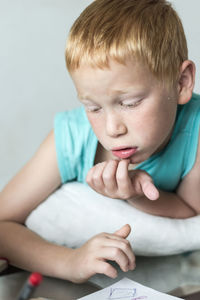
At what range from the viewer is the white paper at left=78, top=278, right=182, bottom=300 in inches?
28.2

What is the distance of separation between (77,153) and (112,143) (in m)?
0.22

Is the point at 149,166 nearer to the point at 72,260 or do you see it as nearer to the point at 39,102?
the point at 72,260

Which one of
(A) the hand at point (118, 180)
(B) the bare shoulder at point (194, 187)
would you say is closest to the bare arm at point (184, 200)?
(B) the bare shoulder at point (194, 187)

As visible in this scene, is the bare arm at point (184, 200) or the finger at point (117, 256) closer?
the finger at point (117, 256)

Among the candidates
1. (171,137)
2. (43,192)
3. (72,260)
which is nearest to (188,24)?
(171,137)

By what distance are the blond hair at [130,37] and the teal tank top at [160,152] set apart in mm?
185

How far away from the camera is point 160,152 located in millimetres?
1045

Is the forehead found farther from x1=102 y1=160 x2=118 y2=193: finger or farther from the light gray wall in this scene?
the light gray wall

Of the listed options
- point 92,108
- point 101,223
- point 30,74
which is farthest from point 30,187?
point 30,74

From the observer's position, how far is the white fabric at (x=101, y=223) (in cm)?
91

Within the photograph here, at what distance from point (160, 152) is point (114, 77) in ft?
0.98

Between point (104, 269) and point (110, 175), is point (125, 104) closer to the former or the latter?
point (110, 175)

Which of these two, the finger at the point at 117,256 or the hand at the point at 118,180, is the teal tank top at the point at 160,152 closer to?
the hand at the point at 118,180

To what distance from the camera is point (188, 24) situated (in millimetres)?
1839
